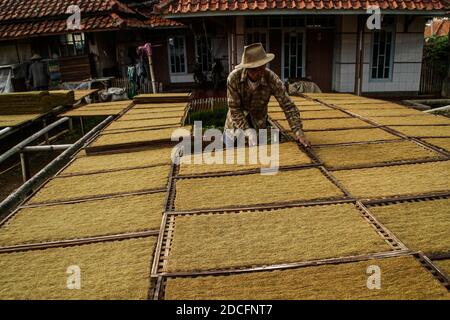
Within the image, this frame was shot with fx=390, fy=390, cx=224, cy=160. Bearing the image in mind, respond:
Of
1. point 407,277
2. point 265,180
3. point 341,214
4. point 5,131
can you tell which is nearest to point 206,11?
point 5,131

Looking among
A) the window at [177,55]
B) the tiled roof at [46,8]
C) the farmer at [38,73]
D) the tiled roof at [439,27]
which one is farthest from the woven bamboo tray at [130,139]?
the tiled roof at [439,27]

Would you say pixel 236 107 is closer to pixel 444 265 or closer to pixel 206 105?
pixel 444 265

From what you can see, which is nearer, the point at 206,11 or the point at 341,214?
the point at 341,214

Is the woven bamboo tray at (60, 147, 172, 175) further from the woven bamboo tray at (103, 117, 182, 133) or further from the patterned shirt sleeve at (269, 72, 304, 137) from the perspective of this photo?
the patterned shirt sleeve at (269, 72, 304, 137)

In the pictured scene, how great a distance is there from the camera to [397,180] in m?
2.95

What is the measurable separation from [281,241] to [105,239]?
1034 millimetres

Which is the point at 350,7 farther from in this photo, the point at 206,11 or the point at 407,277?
the point at 407,277

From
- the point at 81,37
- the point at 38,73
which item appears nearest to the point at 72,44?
the point at 81,37

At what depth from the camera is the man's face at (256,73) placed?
361 cm

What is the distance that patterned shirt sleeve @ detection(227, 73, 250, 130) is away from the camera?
3.79 meters

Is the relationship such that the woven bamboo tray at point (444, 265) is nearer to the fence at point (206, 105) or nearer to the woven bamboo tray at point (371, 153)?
the woven bamboo tray at point (371, 153)

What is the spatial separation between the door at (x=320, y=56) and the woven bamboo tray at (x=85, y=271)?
9.62 meters

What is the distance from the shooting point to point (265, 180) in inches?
120
